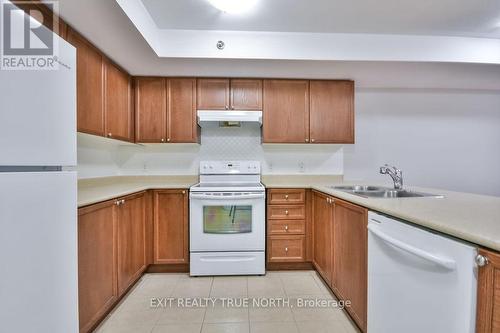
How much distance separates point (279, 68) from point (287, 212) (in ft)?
4.92

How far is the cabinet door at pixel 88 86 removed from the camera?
1.73 m

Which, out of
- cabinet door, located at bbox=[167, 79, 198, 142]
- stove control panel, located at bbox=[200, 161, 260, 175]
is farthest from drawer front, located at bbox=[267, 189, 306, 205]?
cabinet door, located at bbox=[167, 79, 198, 142]

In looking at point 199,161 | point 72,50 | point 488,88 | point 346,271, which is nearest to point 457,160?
point 488,88

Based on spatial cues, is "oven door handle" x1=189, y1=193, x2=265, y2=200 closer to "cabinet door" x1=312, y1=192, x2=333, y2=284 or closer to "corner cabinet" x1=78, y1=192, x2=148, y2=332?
"corner cabinet" x1=78, y1=192, x2=148, y2=332

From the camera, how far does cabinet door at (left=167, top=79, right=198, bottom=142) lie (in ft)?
8.96

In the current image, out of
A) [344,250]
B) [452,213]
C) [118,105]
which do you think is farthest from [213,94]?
[452,213]

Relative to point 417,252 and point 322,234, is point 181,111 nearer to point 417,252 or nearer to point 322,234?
point 322,234

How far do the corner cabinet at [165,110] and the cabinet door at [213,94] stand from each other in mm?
80

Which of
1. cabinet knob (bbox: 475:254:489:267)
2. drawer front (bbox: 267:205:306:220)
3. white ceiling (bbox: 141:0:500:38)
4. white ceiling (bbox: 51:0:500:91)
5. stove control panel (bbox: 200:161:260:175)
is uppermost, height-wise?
white ceiling (bbox: 141:0:500:38)

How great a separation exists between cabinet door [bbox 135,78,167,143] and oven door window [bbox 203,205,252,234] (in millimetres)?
1012

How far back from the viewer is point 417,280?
3.44ft

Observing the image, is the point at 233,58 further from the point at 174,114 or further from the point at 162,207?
the point at 162,207

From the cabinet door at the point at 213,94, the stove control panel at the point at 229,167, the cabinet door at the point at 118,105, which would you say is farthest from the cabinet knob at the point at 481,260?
the cabinet door at the point at 118,105

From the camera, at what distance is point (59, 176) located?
0.97m
